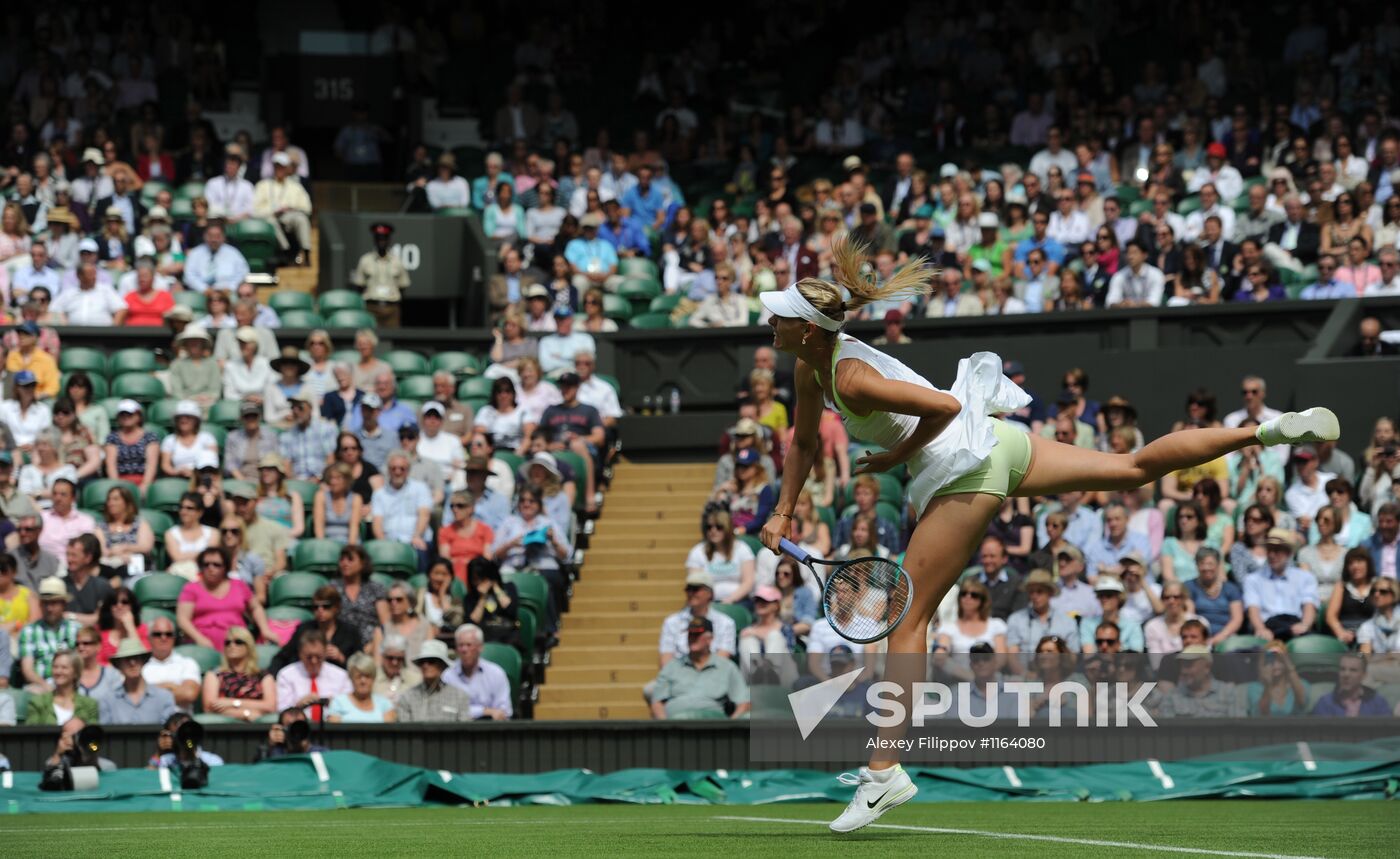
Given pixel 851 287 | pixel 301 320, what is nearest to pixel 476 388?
pixel 301 320

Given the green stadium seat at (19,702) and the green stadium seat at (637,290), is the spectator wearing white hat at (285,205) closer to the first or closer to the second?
the green stadium seat at (637,290)

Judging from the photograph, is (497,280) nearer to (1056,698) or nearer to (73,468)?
(73,468)

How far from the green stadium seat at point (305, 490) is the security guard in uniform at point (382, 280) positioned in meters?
4.81

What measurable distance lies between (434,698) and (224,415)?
480 cm

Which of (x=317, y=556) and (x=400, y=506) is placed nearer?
(x=317, y=556)

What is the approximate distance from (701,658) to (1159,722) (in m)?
2.93

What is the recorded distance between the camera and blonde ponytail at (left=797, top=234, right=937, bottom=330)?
23.0 ft

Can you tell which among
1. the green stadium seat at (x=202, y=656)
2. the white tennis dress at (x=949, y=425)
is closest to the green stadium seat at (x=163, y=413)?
the green stadium seat at (x=202, y=656)

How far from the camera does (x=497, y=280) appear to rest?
65.1 ft

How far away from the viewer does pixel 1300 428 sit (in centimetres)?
703

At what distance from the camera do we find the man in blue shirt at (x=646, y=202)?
21469 millimetres

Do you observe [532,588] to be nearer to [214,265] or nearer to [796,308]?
[214,265]

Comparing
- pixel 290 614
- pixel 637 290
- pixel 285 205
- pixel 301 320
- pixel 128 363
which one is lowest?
pixel 290 614

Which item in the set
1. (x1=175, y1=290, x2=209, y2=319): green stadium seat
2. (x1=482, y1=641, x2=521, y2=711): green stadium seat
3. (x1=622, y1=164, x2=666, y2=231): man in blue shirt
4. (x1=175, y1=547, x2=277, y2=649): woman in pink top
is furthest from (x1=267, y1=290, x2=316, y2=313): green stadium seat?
(x1=482, y1=641, x2=521, y2=711): green stadium seat
